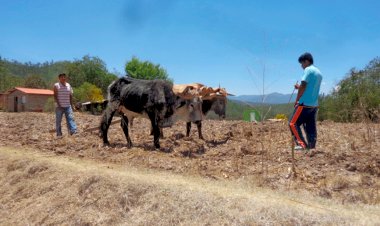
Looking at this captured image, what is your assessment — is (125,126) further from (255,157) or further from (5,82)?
(5,82)

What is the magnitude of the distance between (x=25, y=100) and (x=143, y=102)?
32.8m

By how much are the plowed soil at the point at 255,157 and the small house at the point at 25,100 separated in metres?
29.4

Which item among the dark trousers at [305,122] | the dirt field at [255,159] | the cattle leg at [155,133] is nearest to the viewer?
the dirt field at [255,159]

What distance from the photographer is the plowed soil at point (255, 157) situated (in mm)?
5238

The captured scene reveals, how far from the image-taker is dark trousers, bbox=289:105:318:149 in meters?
6.66

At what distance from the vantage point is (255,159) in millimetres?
6660

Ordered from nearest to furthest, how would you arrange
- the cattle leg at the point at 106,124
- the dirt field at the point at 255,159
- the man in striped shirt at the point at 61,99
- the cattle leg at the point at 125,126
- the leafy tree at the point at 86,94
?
the dirt field at the point at 255,159 → the cattle leg at the point at 125,126 → the cattle leg at the point at 106,124 → the man in striped shirt at the point at 61,99 → the leafy tree at the point at 86,94

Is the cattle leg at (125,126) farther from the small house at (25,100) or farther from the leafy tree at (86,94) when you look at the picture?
the small house at (25,100)

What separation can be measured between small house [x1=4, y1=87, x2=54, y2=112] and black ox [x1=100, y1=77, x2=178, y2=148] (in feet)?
103

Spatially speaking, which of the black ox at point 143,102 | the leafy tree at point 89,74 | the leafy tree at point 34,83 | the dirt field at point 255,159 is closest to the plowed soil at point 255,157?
the dirt field at point 255,159

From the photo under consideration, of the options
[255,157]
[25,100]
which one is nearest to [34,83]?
[25,100]

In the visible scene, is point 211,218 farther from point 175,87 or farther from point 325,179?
point 175,87

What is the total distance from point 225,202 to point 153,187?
1.24m

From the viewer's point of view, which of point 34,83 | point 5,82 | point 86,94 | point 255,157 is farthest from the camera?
point 5,82
